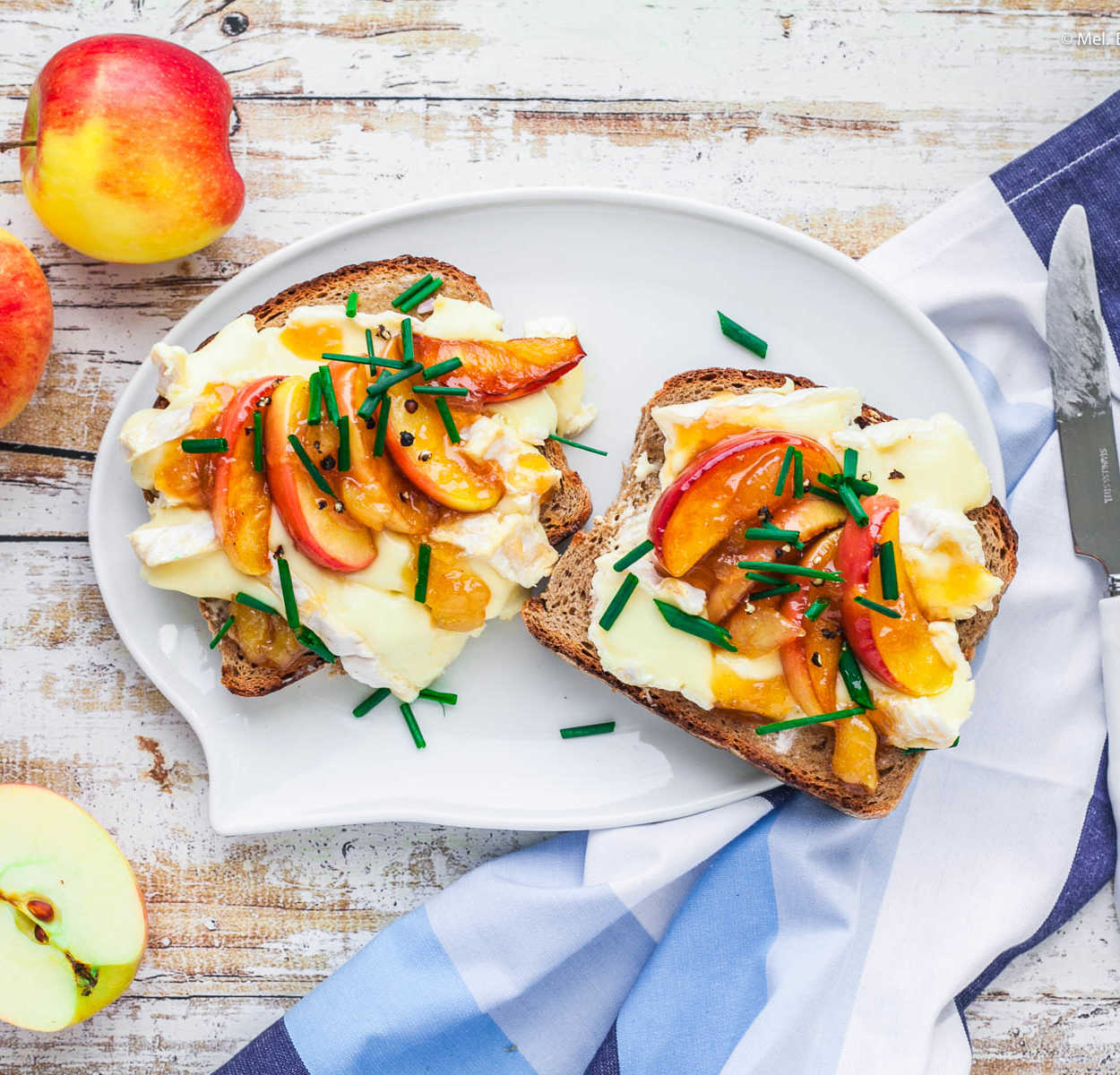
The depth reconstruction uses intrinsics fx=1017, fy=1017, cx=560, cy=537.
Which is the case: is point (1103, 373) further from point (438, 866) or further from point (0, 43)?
point (0, 43)

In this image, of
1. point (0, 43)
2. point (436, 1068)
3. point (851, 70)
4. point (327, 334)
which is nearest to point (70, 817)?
point (436, 1068)

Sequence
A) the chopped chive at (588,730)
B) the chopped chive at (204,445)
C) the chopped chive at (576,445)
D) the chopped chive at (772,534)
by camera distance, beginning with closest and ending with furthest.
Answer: the chopped chive at (772,534)
the chopped chive at (204,445)
the chopped chive at (576,445)
the chopped chive at (588,730)

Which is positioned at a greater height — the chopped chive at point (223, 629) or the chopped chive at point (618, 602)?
the chopped chive at point (618, 602)

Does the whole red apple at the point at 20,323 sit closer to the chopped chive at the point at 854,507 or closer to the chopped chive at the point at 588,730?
the chopped chive at the point at 588,730

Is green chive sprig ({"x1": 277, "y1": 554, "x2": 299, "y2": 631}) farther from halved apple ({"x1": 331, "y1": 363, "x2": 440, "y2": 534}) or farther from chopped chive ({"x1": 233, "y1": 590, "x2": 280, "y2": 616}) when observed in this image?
halved apple ({"x1": 331, "y1": 363, "x2": 440, "y2": 534})

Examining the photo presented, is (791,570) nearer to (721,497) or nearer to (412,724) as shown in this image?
(721,497)

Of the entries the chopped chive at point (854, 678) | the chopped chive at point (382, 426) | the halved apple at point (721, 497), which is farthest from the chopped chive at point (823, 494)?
the chopped chive at point (382, 426)
